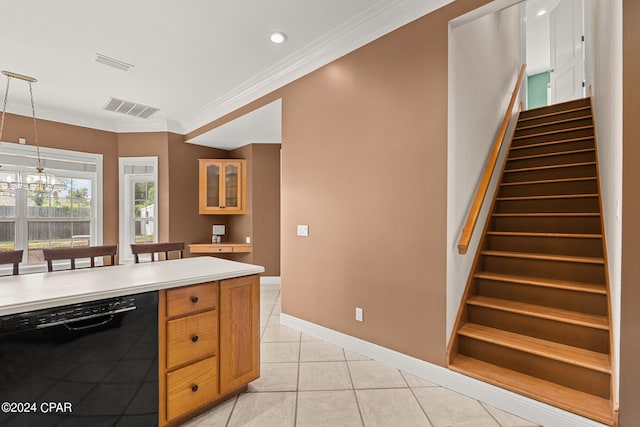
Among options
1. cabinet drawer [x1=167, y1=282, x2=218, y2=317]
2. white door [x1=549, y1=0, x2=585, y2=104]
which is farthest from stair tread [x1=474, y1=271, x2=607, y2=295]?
white door [x1=549, y1=0, x2=585, y2=104]

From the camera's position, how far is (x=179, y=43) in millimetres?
2908

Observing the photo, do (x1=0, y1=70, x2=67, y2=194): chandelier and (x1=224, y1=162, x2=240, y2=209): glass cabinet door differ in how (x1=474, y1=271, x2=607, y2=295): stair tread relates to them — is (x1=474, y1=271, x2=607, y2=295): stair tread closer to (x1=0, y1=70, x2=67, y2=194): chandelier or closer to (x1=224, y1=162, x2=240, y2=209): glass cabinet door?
(x1=224, y1=162, x2=240, y2=209): glass cabinet door

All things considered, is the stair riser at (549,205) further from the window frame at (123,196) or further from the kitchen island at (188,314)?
the window frame at (123,196)

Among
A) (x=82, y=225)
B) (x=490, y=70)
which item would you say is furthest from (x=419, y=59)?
(x=82, y=225)

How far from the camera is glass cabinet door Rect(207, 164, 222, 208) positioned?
557 centimetres

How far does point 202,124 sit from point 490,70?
415cm

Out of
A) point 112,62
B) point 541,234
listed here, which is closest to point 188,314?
point 541,234

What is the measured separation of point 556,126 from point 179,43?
4.57 metres

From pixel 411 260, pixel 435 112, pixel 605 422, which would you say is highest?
pixel 435 112

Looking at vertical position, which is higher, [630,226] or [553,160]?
[553,160]

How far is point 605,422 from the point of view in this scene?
1.56m

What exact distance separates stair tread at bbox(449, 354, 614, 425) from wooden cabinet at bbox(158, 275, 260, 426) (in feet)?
4.87

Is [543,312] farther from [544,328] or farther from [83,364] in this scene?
[83,364]

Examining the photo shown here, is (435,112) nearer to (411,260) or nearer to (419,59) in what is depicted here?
(419,59)
